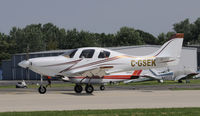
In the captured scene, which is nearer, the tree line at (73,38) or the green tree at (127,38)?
the tree line at (73,38)

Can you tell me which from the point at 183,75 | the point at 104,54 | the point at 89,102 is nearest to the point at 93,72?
the point at 104,54

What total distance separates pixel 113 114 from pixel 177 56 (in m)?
12.3

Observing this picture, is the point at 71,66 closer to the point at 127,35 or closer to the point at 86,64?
the point at 86,64

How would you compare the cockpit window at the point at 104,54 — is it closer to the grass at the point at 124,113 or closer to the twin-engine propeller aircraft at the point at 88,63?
the twin-engine propeller aircraft at the point at 88,63

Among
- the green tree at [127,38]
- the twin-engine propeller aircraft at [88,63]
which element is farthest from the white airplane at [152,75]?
the green tree at [127,38]

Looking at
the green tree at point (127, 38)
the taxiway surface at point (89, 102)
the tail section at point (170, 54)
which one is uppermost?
the green tree at point (127, 38)

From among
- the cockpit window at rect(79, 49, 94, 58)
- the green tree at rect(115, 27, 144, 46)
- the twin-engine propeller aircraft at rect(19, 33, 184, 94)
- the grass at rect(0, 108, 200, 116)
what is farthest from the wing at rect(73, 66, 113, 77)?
the green tree at rect(115, 27, 144, 46)

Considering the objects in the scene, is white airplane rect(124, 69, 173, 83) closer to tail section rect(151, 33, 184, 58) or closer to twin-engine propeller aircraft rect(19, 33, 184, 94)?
tail section rect(151, 33, 184, 58)

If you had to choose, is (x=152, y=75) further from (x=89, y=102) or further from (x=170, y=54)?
(x=89, y=102)

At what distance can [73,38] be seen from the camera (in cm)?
11025

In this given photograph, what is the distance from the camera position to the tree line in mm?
106000

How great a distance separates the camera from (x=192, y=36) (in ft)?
419

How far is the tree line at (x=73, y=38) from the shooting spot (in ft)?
348

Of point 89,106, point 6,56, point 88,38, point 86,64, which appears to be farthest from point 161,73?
point 88,38
